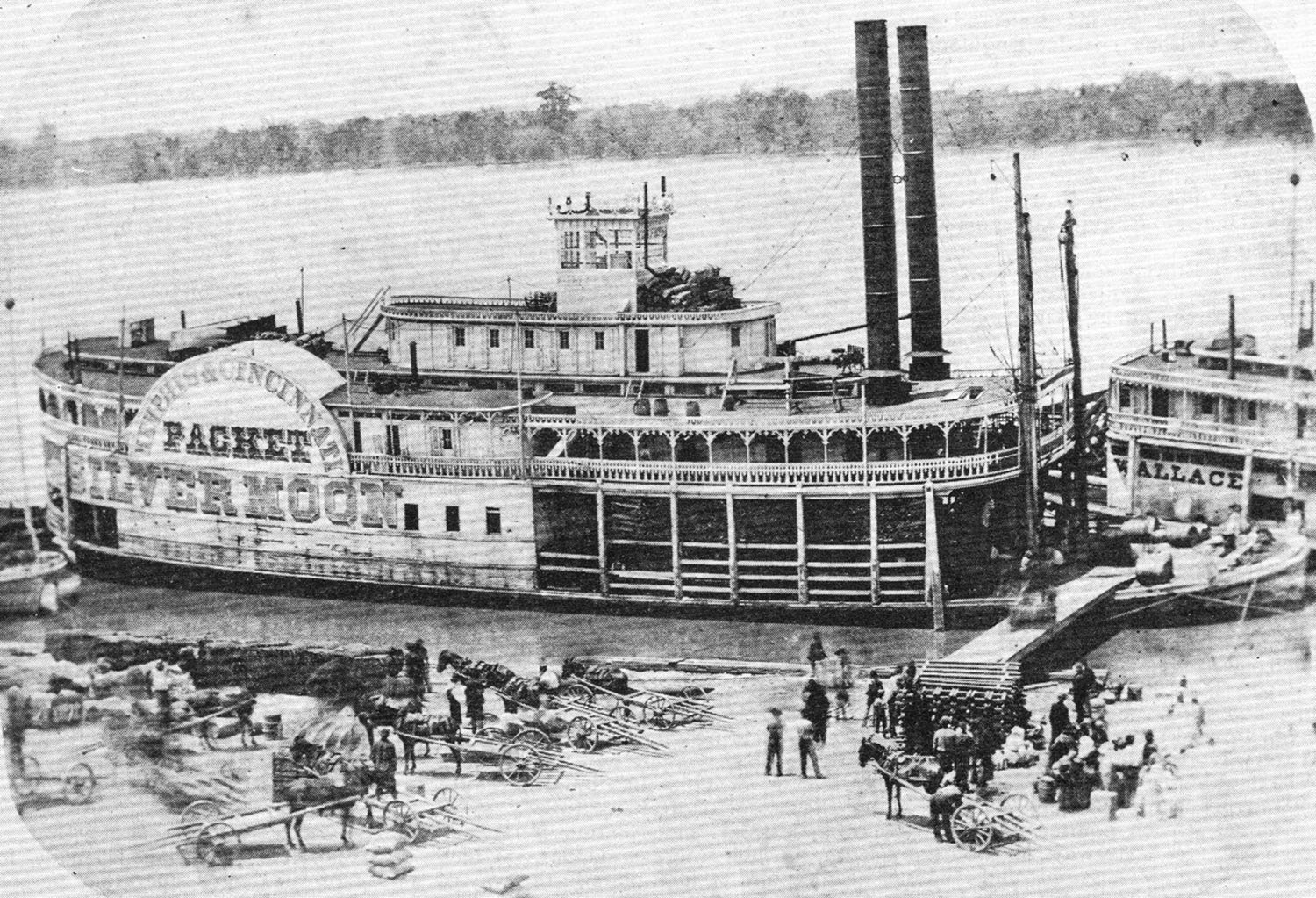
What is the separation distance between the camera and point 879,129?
11.5 metres

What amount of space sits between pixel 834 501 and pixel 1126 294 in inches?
76.1

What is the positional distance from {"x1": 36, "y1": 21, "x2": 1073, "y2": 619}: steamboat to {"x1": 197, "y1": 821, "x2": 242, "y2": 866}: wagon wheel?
4.56 feet

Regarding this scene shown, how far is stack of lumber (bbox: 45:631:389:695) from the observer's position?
1144 centimetres

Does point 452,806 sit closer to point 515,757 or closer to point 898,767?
point 515,757

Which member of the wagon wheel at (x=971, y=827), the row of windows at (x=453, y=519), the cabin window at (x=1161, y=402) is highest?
the cabin window at (x=1161, y=402)

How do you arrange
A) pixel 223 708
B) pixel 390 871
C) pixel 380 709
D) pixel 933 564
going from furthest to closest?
1. pixel 223 708
2. pixel 380 709
3. pixel 390 871
4. pixel 933 564

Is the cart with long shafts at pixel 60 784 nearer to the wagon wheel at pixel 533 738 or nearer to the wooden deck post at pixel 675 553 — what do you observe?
the wagon wheel at pixel 533 738

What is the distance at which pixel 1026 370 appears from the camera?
11.0 metres

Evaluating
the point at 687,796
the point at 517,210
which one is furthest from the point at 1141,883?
the point at 517,210

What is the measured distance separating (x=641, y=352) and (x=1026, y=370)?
2.10 m

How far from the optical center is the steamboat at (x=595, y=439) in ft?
35.8

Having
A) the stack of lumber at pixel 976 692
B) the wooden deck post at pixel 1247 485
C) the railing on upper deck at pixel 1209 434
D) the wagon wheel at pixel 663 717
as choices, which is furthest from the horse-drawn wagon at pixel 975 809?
the railing on upper deck at pixel 1209 434

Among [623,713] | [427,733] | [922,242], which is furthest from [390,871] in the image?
[922,242]

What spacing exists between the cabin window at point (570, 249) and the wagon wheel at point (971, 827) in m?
3.61
